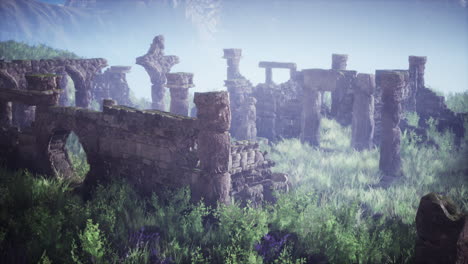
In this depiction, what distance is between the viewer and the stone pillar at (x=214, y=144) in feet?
29.1

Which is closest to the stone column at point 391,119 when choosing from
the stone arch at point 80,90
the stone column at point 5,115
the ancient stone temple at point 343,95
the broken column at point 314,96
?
the broken column at point 314,96

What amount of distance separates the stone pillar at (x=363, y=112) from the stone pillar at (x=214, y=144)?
9.84 meters

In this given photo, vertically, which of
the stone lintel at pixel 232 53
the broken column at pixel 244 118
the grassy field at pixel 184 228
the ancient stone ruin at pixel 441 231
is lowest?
the grassy field at pixel 184 228

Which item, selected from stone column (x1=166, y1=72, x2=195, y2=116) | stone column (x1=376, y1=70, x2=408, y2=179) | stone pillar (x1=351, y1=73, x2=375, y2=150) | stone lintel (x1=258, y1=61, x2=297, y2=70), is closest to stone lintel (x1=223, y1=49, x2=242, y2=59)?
stone lintel (x1=258, y1=61, x2=297, y2=70)

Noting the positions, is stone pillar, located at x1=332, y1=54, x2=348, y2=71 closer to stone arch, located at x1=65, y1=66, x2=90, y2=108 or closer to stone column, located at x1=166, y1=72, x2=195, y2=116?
stone column, located at x1=166, y1=72, x2=195, y2=116

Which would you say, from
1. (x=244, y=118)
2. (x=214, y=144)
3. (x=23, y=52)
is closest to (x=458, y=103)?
(x=244, y=118)

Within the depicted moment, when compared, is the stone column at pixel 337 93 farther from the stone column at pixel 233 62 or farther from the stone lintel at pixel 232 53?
the stone lintel at pixel 232 53

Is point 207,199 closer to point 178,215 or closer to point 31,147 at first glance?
point 178,215

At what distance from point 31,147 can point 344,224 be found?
9.41 meters

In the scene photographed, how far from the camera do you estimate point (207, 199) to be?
916cm

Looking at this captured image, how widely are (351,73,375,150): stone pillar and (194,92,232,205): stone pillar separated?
984cm

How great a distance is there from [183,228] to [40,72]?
13.4 metres

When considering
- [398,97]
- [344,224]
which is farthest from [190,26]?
[344,224]

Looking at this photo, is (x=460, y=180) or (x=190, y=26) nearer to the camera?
(x=460, y=180)
